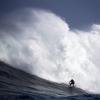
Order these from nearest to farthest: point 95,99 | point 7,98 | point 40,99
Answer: point 7,98
point 40,99
point 95,99

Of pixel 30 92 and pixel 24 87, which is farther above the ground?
pixel 24 87

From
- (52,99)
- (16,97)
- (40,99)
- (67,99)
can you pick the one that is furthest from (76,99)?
(16,97)

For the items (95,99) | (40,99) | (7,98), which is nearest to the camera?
(7,98)

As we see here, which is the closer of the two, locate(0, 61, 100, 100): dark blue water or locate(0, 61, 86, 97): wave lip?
locate(0, 61, 100, 100): dark blue water

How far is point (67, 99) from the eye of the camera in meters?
19.0

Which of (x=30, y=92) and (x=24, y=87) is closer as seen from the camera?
(x=30, y=92)

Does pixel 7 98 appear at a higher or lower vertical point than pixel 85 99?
lower

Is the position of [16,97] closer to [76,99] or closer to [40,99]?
[40,99]

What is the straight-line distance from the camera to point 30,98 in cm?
1686

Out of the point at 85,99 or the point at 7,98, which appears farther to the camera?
the point at 85,99

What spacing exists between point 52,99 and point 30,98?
8.15 feet

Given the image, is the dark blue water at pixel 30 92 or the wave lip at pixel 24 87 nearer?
the dark blue water at pixel 30 92

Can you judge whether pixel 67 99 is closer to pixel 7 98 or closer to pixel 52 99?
pixel 52 99

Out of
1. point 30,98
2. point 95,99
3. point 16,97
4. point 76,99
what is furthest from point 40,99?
point 95,99
